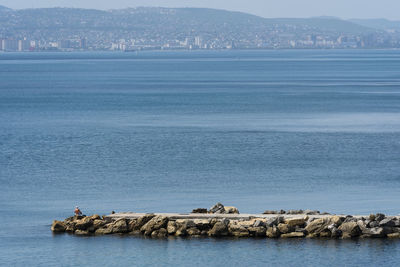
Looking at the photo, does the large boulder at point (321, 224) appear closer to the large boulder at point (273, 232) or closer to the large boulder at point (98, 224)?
the large boulder at point (273, 232)

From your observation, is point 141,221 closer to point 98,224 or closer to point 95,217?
point 98,224

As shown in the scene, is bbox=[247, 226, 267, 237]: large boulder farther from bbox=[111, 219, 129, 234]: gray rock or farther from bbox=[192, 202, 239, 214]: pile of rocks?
bbox=[111, 219, 129, 234]: gray rock

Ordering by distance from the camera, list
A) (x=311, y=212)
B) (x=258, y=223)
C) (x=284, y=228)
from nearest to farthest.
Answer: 1. (x=284, y=228)
2. (x=258, y=223)
3. (x=311, y=212)

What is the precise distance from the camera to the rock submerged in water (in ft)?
116

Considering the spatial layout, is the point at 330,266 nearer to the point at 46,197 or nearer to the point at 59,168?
the point at 46,197

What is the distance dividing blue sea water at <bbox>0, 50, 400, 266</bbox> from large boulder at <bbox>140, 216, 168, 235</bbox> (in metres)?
0.67

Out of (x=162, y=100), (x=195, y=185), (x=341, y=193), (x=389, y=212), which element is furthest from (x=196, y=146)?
(x=162, y=100)

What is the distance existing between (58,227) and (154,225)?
393cm

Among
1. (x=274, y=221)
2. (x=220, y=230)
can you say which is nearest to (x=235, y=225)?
(x=220, y=230)

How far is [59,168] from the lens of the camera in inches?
2164

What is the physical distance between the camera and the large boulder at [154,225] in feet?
120

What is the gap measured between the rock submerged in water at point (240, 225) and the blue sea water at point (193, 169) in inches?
21.4

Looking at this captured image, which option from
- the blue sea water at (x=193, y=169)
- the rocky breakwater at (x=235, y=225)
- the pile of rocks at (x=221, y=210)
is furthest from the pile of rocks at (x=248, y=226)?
the pile of rocks at (x=221, y=210)

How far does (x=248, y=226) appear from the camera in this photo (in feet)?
118
